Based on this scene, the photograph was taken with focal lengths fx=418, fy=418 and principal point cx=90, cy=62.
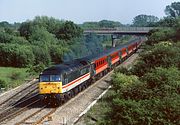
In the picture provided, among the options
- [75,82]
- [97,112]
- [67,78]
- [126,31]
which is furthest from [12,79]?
[126,31]

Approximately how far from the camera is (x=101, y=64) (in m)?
45.0

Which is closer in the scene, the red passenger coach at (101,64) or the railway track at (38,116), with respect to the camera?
the railway track at (38,116)

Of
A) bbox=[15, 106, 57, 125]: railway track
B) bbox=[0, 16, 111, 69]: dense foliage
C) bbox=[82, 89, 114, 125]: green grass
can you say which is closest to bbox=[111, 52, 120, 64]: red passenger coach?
bbox=[0, 16, 111, 69]: dense foliage

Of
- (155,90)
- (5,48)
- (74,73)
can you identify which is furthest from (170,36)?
(155,90)

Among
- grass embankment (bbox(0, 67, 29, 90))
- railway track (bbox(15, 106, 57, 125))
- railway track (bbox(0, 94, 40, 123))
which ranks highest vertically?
railway track (bbox(15, 106, 57, 125))

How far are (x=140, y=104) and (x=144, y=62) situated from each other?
57.8 ft

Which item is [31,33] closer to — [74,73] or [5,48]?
[5,48]

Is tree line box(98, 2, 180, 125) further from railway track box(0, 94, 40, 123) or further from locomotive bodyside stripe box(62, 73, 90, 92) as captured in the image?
locomotive bodyside stripe box(62, 73, 90, 92)

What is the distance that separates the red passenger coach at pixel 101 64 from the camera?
42.7 metres

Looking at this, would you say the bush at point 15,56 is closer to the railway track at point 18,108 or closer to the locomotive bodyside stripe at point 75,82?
the locomotive bodyside stripe at point 75,82

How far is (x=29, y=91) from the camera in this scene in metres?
38.8

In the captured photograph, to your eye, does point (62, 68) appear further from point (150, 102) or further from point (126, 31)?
point (126, 31)

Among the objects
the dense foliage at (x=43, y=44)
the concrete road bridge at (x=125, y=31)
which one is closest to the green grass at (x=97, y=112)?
the dense foliage at (x=43, y=44)

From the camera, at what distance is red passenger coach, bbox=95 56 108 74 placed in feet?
140
